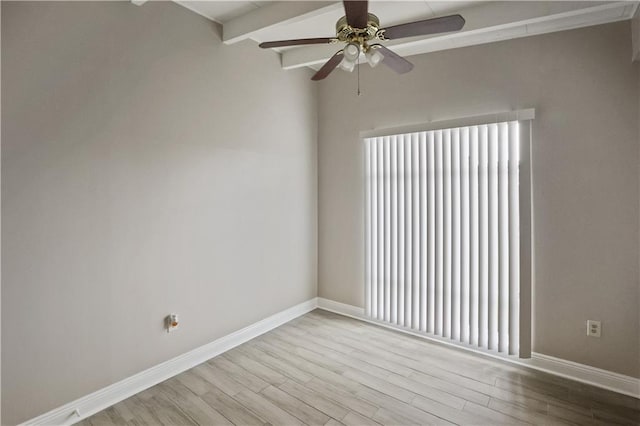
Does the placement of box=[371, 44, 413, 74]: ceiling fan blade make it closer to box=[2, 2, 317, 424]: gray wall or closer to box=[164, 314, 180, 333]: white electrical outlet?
box=[2, 2, 317, 424]: gray wall

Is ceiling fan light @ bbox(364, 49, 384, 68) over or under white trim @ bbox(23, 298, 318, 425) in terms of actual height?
over

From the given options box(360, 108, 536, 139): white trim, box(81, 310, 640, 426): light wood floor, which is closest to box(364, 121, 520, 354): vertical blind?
box(360, 108, 536, 139): white trim

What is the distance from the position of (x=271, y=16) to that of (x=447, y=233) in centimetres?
246

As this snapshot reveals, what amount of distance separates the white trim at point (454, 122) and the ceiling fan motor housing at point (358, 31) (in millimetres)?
1472

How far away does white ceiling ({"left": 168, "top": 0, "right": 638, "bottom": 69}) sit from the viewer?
231cm

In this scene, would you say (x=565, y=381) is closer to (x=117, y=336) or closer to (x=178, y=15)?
(x=117, y=336)

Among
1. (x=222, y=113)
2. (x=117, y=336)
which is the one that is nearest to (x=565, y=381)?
(x=117, y=336)

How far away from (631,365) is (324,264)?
113 inches

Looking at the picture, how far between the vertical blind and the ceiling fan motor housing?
5.03 feet

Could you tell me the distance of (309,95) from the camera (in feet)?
13.0

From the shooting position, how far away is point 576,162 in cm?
252

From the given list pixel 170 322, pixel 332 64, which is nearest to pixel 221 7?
pixel 332 64

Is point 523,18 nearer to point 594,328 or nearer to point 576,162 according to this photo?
point 576,162

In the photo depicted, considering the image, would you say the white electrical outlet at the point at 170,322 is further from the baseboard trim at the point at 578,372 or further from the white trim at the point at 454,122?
the white trim at the point at 454,122
